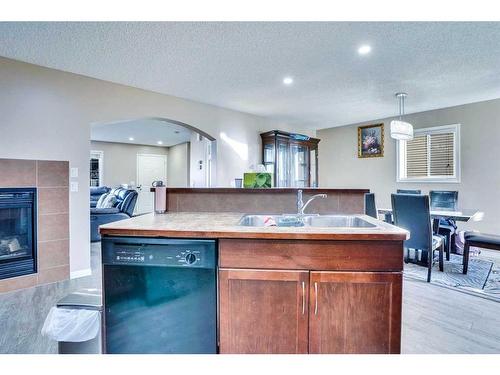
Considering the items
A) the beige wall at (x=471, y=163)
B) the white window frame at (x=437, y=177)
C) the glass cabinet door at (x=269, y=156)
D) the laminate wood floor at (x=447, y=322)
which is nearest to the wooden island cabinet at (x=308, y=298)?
the laminate wood floor at (x=447, y=322)

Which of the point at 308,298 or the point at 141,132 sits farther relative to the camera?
the point at 141,132

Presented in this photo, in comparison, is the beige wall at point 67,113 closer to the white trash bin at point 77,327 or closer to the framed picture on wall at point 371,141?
the white trash bin at point 77,327

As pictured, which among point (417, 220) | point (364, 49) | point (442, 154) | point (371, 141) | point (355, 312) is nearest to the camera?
point (355, 312)

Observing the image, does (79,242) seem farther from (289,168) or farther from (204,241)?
(289,168)

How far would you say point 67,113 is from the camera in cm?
310

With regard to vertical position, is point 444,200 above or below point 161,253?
above

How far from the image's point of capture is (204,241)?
1.35 metres

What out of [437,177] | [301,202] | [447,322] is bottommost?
[447,322]

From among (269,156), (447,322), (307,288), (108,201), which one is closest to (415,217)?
(447,322)

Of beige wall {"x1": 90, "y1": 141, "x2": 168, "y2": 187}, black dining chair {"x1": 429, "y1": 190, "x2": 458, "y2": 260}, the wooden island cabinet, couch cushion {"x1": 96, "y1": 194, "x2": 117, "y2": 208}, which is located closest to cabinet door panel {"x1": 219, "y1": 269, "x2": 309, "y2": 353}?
the wooden island cabinet

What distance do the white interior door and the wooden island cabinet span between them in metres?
8.31

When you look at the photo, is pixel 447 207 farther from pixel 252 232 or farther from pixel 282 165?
pixel 252 232

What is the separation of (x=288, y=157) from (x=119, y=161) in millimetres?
5843
